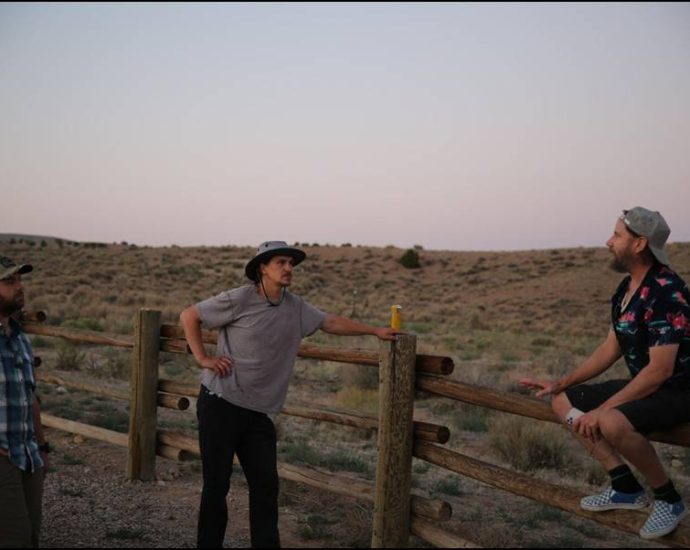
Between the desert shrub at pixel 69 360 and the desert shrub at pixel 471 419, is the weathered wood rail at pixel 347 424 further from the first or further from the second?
the desert shrub at pixel 69 360

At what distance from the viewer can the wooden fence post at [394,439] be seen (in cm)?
476

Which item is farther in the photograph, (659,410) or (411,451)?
(411,451)

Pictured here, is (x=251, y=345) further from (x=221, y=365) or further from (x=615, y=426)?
(x=615, y=426)

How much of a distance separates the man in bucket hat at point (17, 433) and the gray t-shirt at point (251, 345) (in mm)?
968

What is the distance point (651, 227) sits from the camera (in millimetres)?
3656

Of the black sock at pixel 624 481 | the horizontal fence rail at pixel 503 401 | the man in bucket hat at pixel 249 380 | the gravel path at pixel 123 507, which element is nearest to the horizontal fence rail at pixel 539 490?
the black sock at pixel 624 481

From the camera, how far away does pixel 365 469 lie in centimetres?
771

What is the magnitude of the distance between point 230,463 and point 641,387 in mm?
2301

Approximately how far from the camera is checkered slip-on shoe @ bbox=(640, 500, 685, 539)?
11.3 ft

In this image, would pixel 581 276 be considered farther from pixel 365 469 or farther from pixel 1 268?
pixel 1 268

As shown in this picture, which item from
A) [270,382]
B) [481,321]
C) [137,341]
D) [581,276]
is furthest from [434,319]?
[270,382]

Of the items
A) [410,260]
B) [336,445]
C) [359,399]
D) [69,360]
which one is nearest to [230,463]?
[336,445]

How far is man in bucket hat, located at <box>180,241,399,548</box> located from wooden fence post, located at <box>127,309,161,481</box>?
2.45 metres

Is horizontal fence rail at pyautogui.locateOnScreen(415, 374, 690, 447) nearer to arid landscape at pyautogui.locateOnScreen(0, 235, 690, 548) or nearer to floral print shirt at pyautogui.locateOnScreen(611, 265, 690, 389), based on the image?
floral print shirt at pyautogui.locateOnScreen(611, 265, 690, 389)
